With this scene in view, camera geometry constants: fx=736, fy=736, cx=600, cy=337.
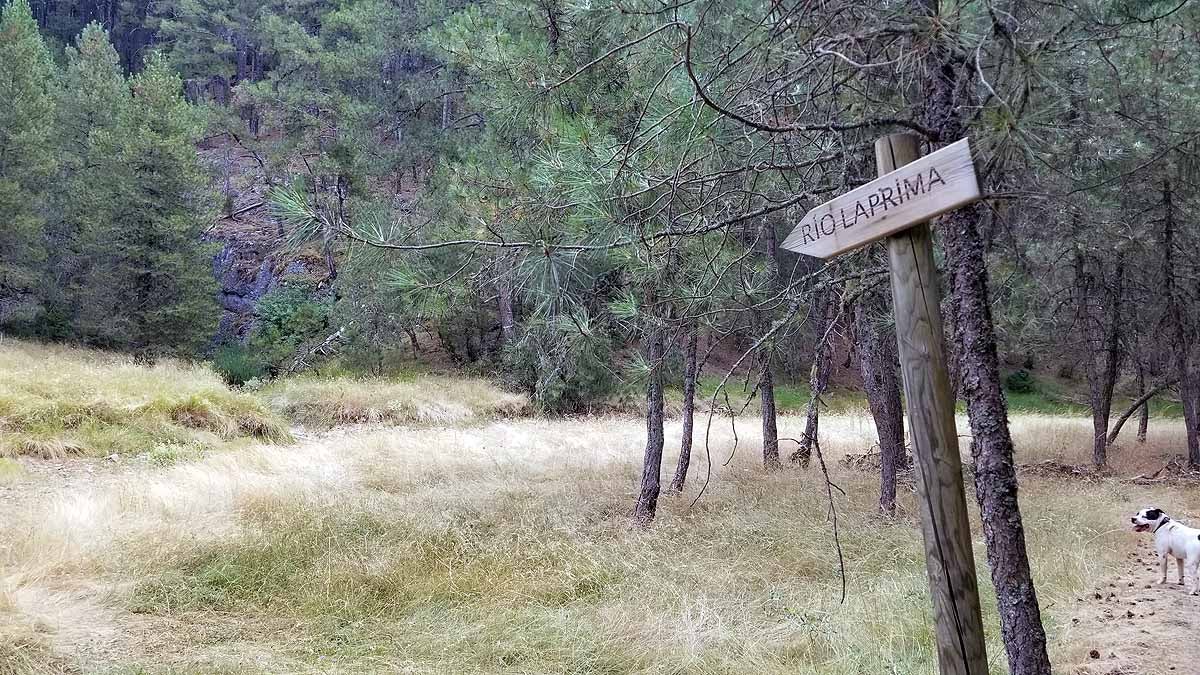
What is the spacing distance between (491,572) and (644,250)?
2.48 metres

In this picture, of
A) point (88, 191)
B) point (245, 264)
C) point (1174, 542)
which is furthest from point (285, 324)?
point (1174, 542)

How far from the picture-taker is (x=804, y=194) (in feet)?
9.86

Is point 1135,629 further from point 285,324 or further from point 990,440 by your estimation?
point 285,324

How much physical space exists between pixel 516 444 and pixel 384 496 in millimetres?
4033

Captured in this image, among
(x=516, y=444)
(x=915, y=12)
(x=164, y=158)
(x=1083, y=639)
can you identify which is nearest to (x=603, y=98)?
(x=915, y=12)

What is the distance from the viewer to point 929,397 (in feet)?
6.95

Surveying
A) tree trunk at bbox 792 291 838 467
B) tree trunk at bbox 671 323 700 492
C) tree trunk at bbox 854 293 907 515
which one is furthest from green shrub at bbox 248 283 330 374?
tree trunk at bbox 854 293 907 515

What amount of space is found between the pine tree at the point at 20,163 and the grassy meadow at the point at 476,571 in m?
12.6

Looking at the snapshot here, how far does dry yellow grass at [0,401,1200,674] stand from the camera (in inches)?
145

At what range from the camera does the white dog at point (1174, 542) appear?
4.65m

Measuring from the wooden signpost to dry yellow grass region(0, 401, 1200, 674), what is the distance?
141 centimetres

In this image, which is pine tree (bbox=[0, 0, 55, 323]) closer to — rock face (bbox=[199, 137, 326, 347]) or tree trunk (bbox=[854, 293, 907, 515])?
rock face (bbox=[199, 137, 326, 347])

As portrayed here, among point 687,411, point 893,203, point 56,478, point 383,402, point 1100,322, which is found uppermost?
point 893,203

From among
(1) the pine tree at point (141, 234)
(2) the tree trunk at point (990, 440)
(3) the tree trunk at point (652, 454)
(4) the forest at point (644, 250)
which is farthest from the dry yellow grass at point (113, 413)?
(2) the tree trunk at point (990, 440)
